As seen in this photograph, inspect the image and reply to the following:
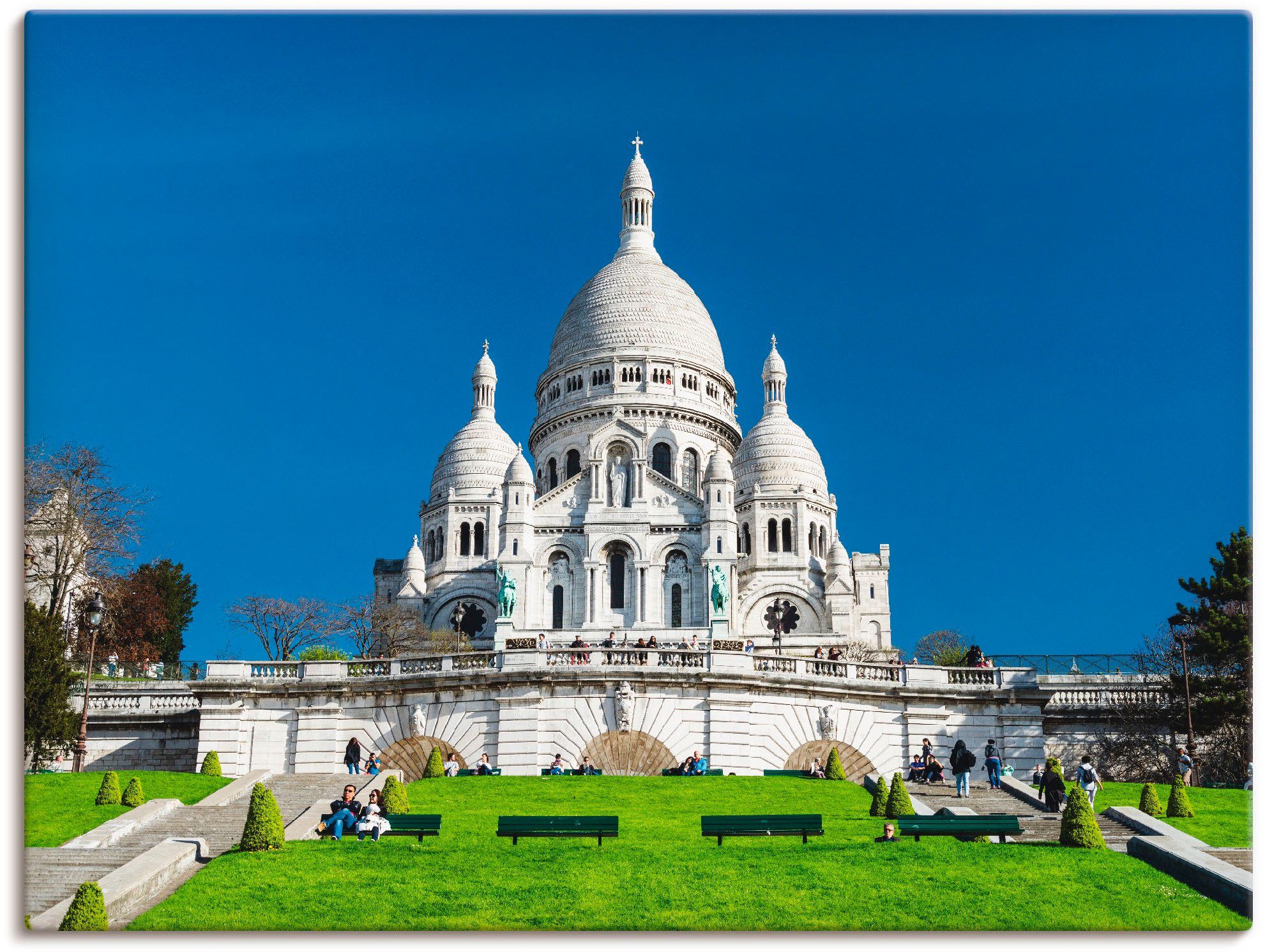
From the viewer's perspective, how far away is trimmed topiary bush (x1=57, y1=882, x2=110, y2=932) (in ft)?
57.8

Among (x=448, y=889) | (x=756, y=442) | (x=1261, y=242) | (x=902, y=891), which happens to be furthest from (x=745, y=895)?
(x=756, y=442)

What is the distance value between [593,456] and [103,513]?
51.3 meters

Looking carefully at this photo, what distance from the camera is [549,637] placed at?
7231cm

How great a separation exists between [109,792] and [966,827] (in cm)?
1568

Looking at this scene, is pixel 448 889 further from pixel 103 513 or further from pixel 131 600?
pixel 131 600

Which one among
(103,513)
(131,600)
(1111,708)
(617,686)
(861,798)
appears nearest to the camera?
(861,798)

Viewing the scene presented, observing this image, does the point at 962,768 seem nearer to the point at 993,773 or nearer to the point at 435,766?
the point at 993,773

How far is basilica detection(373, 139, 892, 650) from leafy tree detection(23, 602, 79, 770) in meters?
40.8

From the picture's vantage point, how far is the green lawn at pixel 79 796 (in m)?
25.6

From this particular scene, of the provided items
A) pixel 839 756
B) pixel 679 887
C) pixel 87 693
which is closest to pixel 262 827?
pixel 679 887

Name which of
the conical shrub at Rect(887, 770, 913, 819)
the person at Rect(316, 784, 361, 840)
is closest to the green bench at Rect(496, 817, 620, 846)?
the person at Rect(316, 784, 361, 840)

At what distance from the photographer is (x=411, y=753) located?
35438 millimetres

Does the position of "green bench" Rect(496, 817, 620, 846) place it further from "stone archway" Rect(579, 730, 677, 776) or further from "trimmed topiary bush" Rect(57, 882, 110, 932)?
"stone archway" Rect(579, 730, 677, 776)

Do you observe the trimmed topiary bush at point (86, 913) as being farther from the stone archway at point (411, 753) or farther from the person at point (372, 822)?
the stone archway at point (411, 753)
